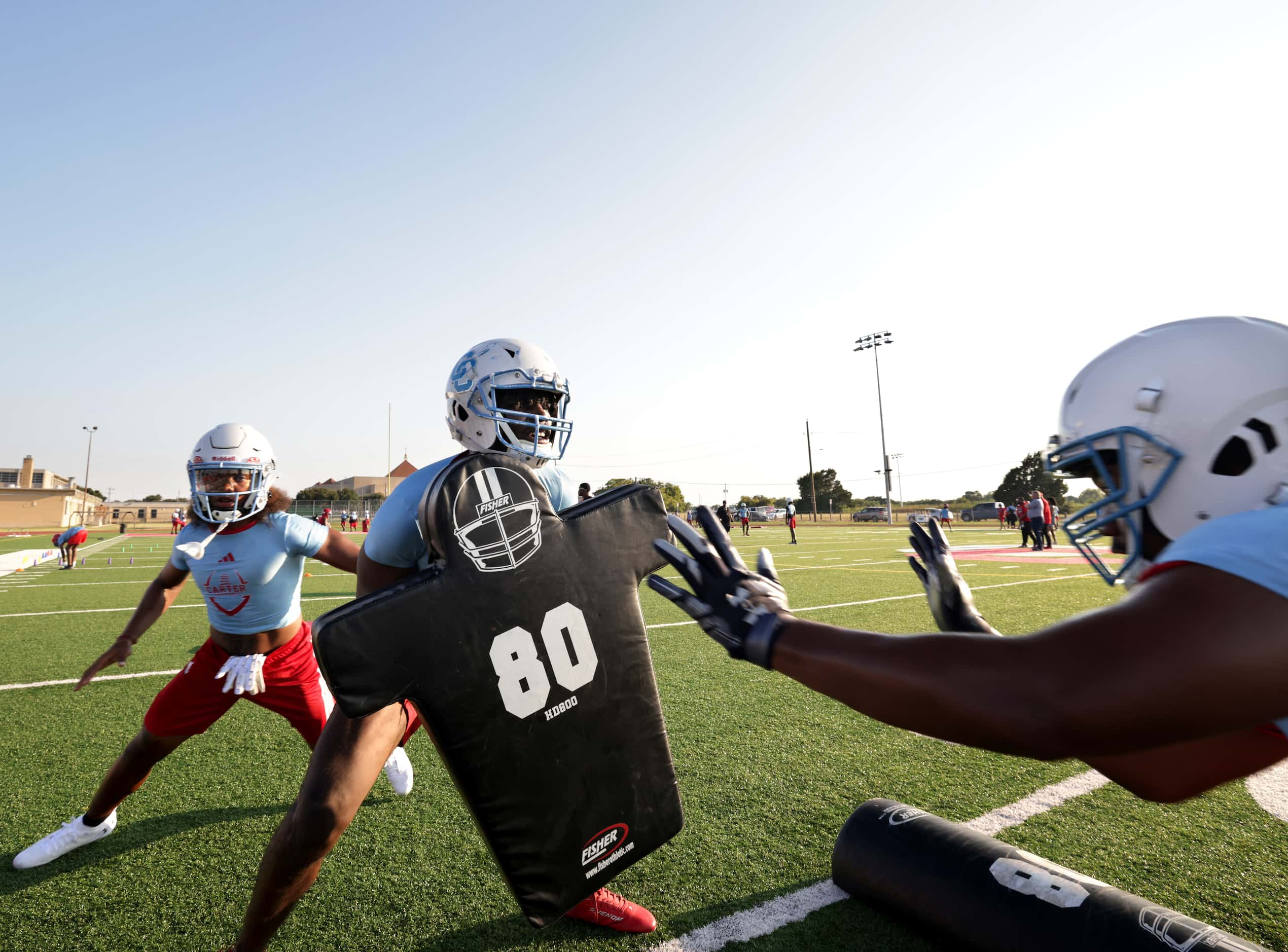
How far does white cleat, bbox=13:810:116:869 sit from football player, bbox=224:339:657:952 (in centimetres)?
149

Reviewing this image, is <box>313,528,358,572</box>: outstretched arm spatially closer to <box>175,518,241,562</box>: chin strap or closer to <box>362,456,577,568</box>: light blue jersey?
<box>175,518,241,562</box>: chin strap

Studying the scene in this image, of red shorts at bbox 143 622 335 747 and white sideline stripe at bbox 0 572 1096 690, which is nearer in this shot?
red shorts at bbox 143 622 335 747

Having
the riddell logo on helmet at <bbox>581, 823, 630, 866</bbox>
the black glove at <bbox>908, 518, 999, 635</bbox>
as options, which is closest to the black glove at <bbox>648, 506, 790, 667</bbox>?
the black glove at <bbox>908, 518, 999, 635</bbox>

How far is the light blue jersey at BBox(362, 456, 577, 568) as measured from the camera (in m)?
2.23

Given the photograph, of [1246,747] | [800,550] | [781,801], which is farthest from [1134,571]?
[800,550]

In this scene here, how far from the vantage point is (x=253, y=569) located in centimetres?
345

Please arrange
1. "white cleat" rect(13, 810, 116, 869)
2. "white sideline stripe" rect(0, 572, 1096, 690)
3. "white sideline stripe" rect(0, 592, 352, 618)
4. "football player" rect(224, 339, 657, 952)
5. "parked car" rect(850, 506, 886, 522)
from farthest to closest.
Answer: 1. "parked car" rect(850, 506, 886, 522)
2. "white sideline stripe" rect(0, 592, 352, 618)
3. "white sideline stripe" rect(0, 572, 1096, 690)
4. "white cleat" rect(13, 810, 116, 869)
5. "football player" rect(224, 339, 657, 952)

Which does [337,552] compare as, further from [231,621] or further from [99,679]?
[99,679]

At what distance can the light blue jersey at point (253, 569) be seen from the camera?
3.42m

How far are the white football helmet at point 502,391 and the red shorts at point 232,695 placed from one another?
1.55 metres

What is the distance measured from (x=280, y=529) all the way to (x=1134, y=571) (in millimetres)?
3795

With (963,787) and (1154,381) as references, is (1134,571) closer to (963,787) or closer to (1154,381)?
(1154,381)

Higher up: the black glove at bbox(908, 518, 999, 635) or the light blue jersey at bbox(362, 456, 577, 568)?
the light blue jersey at bbox(362, 456, 577, 568)

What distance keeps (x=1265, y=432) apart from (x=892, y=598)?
9627 millimetres
